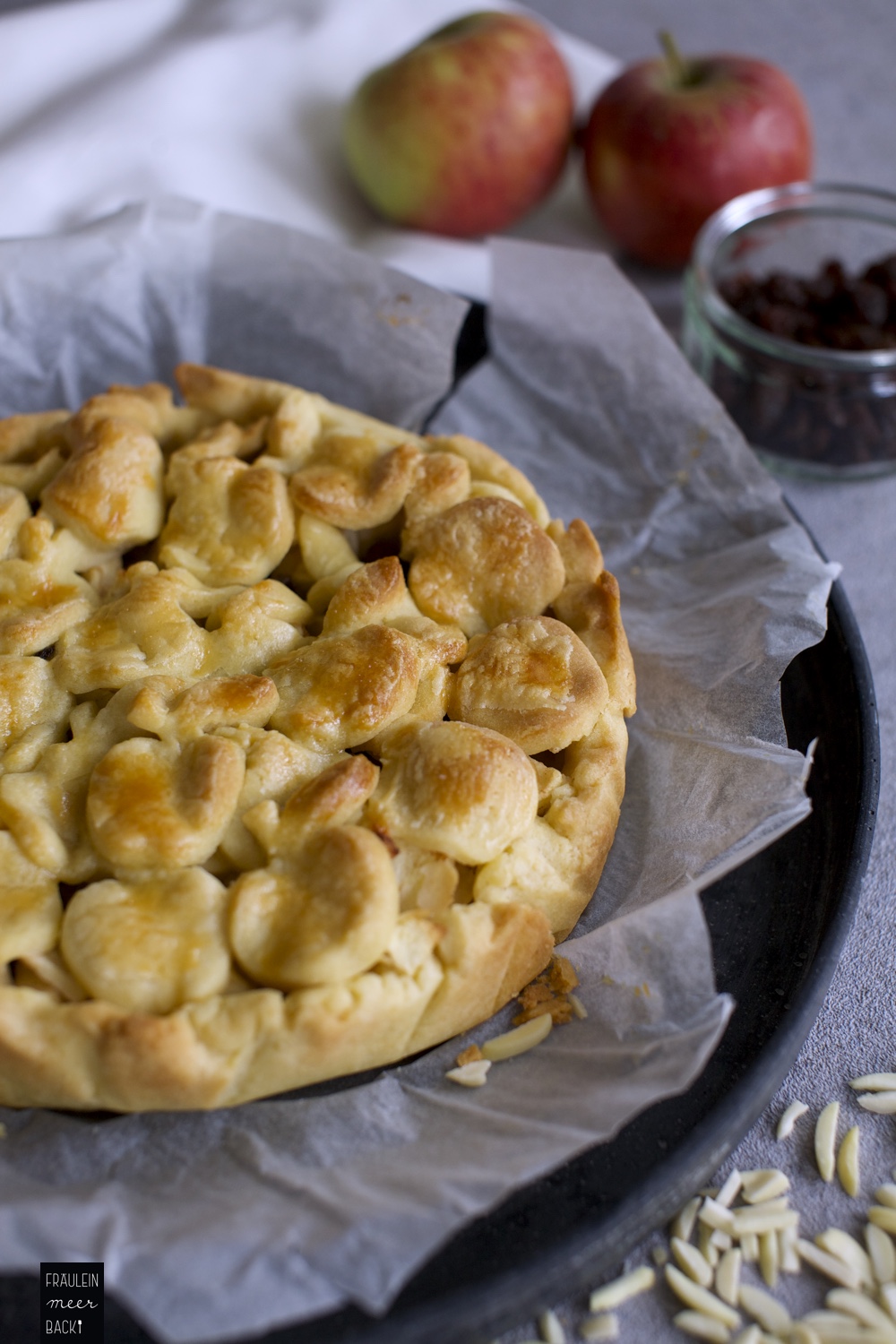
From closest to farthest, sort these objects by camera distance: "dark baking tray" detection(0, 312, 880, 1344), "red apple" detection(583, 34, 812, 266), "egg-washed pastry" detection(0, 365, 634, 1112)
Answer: "dark baking tray" detection(0, 312, 880, 1344), "egg-washed pastry" detection(0, 365, 634, 1112), "red apple" detection(583, 34, 812, 266)

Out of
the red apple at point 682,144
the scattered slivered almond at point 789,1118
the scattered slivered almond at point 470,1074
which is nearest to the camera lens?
the scattered slivered almond at point 470,1074

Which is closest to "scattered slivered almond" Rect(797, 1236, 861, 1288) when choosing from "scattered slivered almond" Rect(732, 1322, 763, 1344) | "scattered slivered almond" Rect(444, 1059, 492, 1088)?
"scattered slivered almond" Rect(732, 1322, 763, 1344)

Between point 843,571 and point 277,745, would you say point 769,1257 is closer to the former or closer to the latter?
point 277,745

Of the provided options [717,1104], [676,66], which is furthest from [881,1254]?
[676,66]

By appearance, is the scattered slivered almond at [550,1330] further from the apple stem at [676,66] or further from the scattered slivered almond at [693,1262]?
the apple stem at [676,66]

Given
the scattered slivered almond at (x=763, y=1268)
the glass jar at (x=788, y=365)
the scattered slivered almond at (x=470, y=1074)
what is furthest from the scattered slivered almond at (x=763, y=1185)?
the glass jar at (x=788, y=365)

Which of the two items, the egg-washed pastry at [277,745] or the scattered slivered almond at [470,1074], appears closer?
the egg-washed pastry at [277,745]

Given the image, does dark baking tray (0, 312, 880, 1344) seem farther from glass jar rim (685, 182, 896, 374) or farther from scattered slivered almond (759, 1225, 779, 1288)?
glass jar rim (685, 182, 896, 374)
